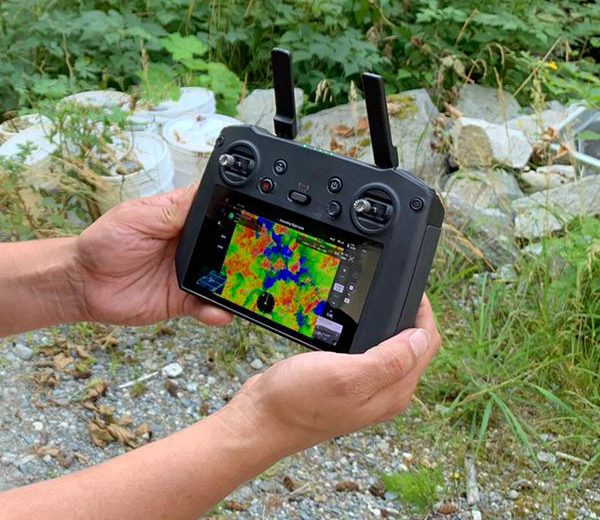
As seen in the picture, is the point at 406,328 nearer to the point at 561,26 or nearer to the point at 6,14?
the point at 6,14

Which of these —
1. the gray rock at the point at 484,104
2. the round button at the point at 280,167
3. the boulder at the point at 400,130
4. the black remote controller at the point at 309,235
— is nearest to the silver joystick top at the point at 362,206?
the black remote controller at the point at 309,235

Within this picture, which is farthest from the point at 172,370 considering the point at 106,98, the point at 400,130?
the point at 400,130

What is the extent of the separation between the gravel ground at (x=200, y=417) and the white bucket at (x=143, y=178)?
440 millimetres

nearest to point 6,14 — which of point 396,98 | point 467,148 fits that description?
point 396,98

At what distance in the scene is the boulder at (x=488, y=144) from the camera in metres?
2.98

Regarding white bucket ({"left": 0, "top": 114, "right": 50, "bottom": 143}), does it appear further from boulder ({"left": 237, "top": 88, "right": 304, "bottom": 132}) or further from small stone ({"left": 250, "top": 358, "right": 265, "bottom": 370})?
small stone ({"left": 250, "top": 358, "right": 265, "bottom": 370})

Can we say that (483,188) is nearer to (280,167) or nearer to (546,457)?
(546,457)

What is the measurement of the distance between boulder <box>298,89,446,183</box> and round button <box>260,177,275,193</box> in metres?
1.42

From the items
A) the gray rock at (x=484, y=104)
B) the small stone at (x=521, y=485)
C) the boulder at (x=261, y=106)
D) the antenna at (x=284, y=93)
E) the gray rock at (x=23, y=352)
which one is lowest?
the gray rock at (x=23, y=352)

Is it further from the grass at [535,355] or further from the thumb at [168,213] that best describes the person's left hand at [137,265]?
the grass at [535,355]

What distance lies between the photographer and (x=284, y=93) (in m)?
1.38

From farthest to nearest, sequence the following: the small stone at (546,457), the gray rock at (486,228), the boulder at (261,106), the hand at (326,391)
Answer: the boulder at (261,106) → the gray rock at (486,228) → the small stone at (546,457) → the hand at (326,391)

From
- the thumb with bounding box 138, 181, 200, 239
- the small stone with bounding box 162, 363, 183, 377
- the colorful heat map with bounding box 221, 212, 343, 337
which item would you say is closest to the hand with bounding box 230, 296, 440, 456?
the colorful heat map with bounding box 221, 212, 343, 337

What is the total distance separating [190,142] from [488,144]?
1061 mm
